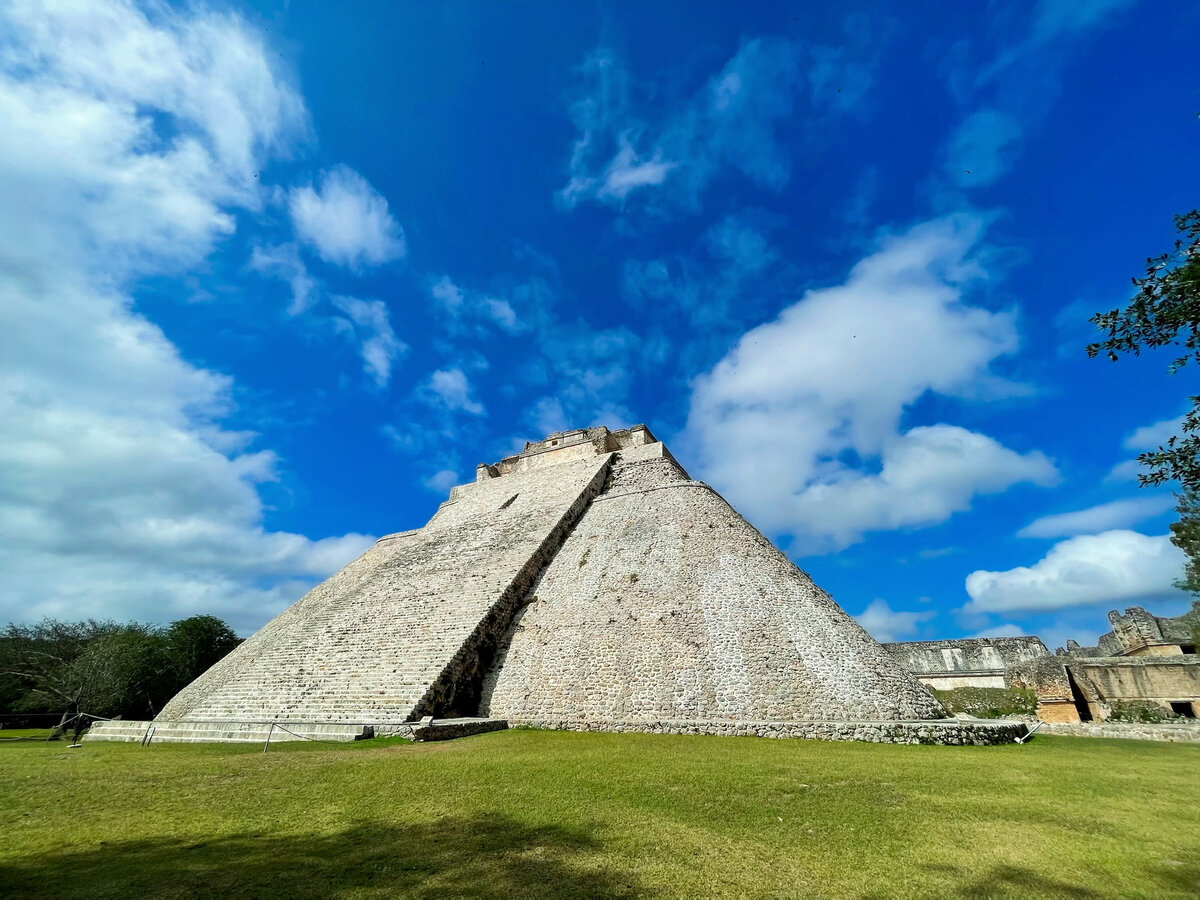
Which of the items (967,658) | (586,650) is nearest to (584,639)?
(586,650)

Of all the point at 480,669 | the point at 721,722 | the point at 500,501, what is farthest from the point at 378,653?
the point at 500,501

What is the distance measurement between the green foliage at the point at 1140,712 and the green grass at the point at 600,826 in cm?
752

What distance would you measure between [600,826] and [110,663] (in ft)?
63.4

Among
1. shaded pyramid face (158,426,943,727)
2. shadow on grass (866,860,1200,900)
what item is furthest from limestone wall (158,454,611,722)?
shadow on grass (866,860,1200,900)

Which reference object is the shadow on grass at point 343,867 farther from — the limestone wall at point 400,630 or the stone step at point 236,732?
the limestone wall at point 400,630

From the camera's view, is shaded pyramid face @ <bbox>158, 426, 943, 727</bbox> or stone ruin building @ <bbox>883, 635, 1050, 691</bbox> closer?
shaded pyramid face @ <bbox>158, 426, 943, 727</bbox>

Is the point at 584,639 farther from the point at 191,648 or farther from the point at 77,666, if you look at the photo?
the point at 191,648

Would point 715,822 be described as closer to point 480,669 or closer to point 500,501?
point 480,669

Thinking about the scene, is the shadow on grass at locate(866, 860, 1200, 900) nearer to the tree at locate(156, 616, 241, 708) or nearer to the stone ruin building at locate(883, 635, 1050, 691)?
the stone ruin building at locate(883, 635, 1050, 691)

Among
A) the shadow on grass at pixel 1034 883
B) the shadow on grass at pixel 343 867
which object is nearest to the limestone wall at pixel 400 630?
the shadow on grass at pixel 343 867

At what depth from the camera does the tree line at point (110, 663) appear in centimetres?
1614

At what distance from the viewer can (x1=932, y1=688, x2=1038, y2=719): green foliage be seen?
15.8m

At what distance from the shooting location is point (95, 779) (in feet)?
20.9

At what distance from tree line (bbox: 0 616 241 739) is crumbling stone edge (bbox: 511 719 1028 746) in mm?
16015
